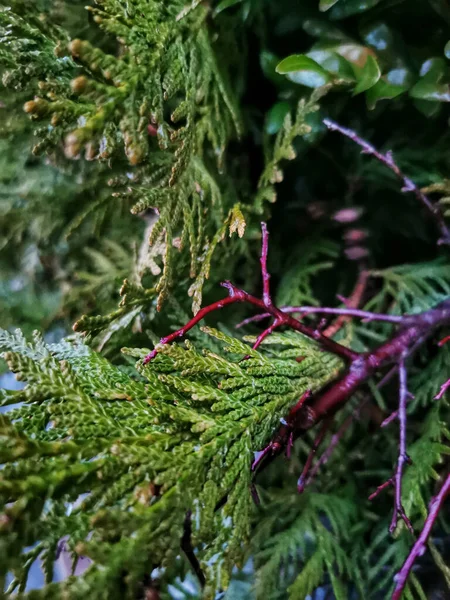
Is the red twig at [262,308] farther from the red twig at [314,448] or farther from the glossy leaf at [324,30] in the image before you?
the glossy leaf at [324,30]

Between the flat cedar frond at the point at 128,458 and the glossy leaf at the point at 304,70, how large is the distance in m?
0.35

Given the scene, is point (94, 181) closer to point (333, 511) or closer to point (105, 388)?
point (105, 388)

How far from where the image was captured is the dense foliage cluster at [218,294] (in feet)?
1.31

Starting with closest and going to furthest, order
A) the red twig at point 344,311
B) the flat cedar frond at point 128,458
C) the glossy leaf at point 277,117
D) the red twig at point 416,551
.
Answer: the flat cedar frond at point 128,458, the red twig at point 416,551, the red twig at point 344,311, the glossy leaf at point 277,117

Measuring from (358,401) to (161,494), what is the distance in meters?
0.49

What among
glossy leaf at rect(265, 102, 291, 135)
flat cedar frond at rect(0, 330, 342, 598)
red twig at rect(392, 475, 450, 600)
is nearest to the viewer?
flat cedar frond at rect(0, 330, 342, 598)

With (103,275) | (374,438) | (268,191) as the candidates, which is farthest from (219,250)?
(374,438)

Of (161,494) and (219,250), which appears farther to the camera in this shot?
(219,250)

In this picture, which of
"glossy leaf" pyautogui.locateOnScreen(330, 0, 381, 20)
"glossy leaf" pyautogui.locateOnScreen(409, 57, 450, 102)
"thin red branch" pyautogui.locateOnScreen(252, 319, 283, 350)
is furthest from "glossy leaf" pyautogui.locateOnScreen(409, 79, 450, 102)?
"thin red branch" pyautogui.locateOnScreen(252, 319, 283, 350)

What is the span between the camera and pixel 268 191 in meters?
0.68

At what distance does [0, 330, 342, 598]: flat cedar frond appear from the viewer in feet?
1.15

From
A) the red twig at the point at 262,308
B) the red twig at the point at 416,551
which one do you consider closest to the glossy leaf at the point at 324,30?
the red twig at the point at 262,308

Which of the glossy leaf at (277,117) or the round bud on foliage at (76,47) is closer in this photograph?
the round bud on foliage at (76,47)

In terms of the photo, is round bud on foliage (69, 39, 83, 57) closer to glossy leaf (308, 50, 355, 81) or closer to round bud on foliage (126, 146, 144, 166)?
round bud on foliage (126, 146, 144, 166)
